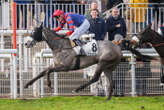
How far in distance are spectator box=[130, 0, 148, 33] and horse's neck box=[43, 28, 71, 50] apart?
255 centimetres

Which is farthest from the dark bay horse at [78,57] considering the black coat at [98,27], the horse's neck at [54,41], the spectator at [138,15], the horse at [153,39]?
the spectator at [138,15]

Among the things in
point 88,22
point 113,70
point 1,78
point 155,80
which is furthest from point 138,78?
point 1,78

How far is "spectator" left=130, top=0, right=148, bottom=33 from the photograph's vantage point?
11.5 m

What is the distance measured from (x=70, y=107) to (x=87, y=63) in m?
2.03

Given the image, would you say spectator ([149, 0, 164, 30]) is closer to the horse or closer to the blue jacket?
the blue jacket

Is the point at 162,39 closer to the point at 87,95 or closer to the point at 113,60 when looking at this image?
the point at 113,60

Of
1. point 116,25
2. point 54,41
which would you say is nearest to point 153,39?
point 116,25

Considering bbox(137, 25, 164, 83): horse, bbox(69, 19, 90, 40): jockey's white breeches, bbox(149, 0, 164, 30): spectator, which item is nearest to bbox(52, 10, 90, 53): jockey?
bbox(69, 19, 90, 40): jockey's white breeches

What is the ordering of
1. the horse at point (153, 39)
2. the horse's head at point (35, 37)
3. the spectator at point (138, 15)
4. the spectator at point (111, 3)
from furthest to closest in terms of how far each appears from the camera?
the spectator at point (111, 3)
the spectator at point (138, 15)
the horse at point (153, 39)
the horse's head at point (35, 37)

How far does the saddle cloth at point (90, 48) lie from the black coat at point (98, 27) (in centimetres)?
62

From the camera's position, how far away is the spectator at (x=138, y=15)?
11516 mm

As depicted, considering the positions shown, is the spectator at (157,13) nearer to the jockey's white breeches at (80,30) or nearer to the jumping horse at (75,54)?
the jumping horse at (75,54)

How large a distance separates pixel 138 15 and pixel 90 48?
252 centimetres

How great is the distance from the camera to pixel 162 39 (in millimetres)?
10086
